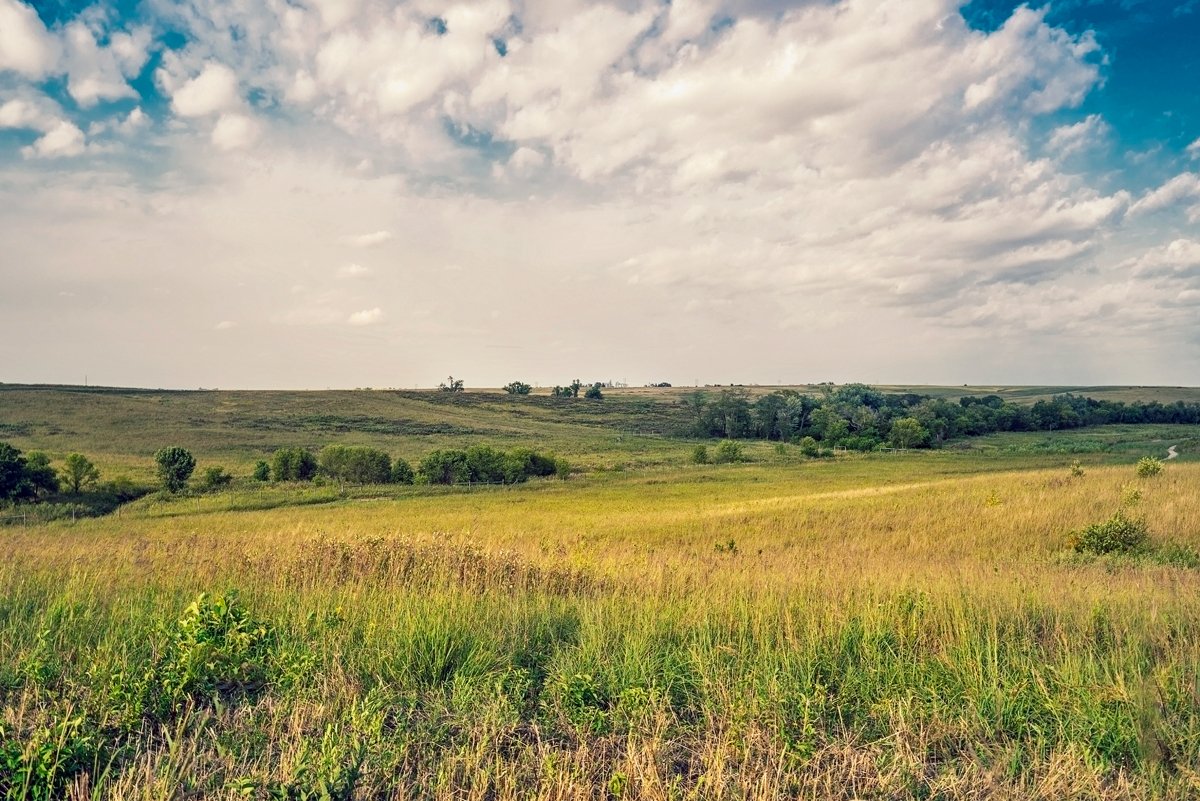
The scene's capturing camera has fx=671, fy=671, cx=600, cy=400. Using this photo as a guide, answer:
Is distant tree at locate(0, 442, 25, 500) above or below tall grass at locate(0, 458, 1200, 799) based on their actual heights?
below

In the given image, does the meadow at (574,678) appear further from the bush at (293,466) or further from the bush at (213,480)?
the bush at (293,466)

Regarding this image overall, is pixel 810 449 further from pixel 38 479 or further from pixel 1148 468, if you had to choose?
pixel 38 479

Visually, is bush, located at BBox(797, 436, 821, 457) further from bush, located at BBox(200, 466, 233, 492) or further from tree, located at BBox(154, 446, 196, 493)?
tree, located at BBox(154, 446, 196, 493)

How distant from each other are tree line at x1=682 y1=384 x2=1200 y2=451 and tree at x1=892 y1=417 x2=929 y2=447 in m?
0.15

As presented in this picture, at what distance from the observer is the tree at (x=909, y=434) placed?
4466 inches

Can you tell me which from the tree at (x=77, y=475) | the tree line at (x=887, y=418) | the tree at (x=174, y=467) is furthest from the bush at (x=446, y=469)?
the tree line at (x=887, y=418)

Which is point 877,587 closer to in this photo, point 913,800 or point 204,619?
point 913,800

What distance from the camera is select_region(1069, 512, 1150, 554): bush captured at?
14766 millimetres

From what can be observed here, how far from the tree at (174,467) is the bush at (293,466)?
882cm

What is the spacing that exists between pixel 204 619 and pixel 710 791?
162 inches

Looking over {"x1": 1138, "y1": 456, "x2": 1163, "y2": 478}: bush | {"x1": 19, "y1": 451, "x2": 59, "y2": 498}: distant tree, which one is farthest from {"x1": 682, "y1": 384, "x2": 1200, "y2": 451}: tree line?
{"x1": 19, "y1": 451, "x2": 59, "y2": 498}: distant tree

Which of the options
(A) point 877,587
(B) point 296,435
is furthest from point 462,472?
(A) point 877,587

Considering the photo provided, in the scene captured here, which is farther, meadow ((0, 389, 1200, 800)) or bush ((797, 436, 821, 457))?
bush ((797, 436, 821, 457))

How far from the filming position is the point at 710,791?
371 centimetres
